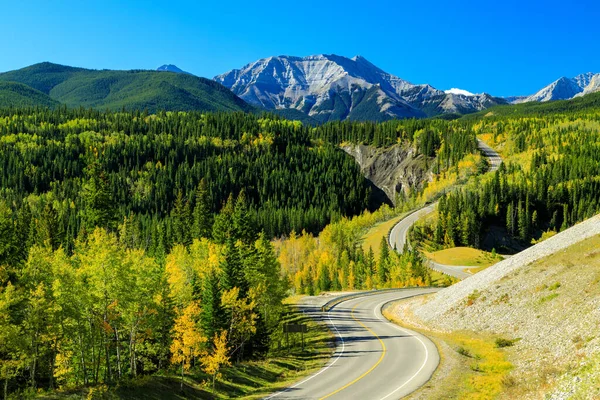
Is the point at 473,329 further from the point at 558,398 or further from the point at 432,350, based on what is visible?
the point at 558,398

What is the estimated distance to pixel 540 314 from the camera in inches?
1583

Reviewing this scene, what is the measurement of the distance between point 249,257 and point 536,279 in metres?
38.3

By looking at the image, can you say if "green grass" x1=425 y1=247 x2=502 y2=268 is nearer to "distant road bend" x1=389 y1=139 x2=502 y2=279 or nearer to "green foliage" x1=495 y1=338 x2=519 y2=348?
"distant road bend" x1=389 y1=139 x2=502 y2=279

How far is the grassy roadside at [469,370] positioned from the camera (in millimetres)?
29625

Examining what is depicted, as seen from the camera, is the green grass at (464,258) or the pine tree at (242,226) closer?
the pine tree at (242,226)

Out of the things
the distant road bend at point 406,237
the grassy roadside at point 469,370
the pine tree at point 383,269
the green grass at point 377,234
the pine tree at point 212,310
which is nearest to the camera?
the grassy roadside at point 469,370

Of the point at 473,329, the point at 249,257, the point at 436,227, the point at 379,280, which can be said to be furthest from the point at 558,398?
the point at 436,227

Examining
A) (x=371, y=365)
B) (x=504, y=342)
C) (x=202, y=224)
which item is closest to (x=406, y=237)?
(x=202, y=224)

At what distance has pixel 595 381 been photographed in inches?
891

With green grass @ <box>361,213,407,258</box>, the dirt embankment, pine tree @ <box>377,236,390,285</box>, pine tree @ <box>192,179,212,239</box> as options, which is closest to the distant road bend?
green grass @ <box>361,213,407,258</box>

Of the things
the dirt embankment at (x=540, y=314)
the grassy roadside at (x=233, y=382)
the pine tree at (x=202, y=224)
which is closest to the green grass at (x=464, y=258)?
the pine tree at (x=202, y=224)

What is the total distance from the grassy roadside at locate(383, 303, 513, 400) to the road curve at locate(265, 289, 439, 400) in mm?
1006

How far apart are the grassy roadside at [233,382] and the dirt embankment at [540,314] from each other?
45.9ft

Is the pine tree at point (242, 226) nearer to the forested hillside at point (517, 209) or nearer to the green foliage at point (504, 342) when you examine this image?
the green foliage at point (504, 342)
